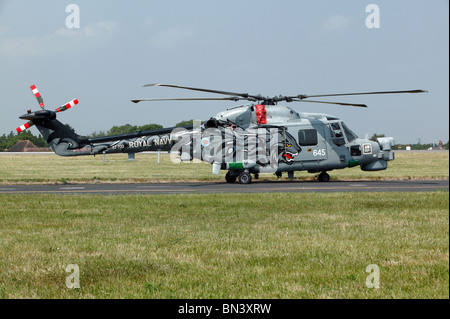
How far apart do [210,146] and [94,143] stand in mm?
6160

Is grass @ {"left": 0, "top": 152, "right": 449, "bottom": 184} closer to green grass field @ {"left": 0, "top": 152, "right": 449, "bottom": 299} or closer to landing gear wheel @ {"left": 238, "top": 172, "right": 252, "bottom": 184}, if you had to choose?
landing gear wheel @ {"left": 238, "top": 172, "right": 252, "bottom": 184}

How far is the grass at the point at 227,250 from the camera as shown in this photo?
6641mm

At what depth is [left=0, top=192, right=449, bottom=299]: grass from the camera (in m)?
6.64

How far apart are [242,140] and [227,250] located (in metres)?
17.4

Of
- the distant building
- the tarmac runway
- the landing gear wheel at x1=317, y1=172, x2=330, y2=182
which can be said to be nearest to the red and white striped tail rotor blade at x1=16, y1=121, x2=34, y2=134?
the tarmac runway

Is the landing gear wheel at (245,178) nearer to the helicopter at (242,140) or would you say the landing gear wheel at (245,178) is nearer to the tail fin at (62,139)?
the helicopter at (242,140)

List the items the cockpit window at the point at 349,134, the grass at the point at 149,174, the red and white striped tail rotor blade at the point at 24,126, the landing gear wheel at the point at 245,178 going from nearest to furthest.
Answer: the red and white striped tail rotor blade at the point at 24,126
the landing gear wheel at the point at 245,178
the cockpit window at the point at 349,134
the grass at the point at 149,174

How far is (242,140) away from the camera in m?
26.1

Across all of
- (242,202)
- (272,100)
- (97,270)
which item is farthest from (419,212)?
(272,100)

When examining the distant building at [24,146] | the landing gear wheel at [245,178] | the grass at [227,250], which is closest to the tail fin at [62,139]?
the landing gear wheel at [245,178]

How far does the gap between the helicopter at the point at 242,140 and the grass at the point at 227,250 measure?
34.6 ft
